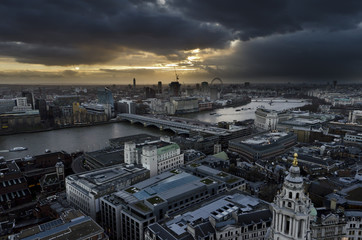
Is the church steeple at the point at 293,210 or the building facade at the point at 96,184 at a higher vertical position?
the church steeple at the point at 293,210

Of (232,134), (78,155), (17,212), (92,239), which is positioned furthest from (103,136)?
(92,239)

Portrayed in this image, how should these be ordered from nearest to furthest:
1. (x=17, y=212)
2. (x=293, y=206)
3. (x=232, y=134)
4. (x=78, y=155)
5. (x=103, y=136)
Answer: (x=293, y=206) < (x=17, y=212) < (x=78, y=155) < (x=232, y=134) < (x=103, y=136)

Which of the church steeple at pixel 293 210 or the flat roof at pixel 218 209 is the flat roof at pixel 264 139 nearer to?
the flat roof at pixel 218 209

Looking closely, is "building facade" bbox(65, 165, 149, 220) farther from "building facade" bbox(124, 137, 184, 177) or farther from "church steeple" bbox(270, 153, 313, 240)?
"church steeple" bbox(270, 153, 313, 240)

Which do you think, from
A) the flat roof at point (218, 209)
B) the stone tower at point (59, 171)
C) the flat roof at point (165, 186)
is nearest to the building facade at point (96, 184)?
the flat roof at point (165, 186)

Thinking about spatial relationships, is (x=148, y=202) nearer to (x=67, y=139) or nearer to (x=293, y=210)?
(x=293, y=210)

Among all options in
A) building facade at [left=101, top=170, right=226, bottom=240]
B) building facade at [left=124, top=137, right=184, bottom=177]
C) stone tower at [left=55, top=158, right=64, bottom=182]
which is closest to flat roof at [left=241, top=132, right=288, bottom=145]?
building facade at [left=124, top=137, right=184, bottom=177]

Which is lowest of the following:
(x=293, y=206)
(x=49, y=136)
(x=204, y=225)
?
(x=49, y=136)

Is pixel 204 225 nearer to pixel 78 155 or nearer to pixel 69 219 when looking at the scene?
pixel 69 219
